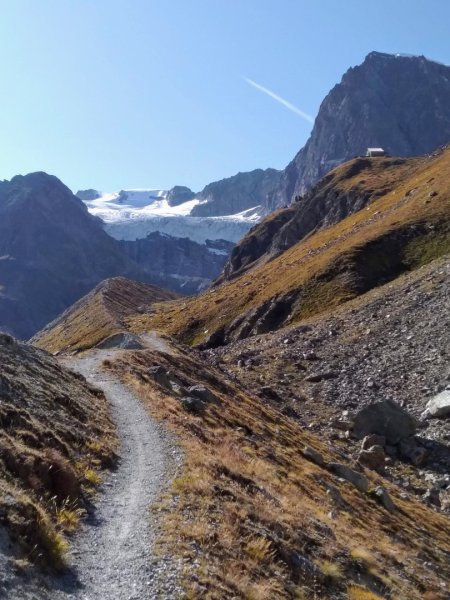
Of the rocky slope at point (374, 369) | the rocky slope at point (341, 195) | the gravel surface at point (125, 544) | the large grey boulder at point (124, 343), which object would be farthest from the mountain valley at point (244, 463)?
the rocky slope at point (341, 195)

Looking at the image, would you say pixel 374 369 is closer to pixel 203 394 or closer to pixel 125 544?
pixel 203 394

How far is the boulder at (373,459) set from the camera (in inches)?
1484

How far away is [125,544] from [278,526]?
5.54 metres

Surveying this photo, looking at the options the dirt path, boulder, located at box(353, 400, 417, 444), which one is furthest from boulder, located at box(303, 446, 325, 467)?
the dirt path

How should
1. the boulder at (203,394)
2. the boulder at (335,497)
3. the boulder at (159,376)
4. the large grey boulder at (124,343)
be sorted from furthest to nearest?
the large grey boulder at (124,343)
the boulder at (159,376)
the boulder at (203,394)
the boulder at (335,497)

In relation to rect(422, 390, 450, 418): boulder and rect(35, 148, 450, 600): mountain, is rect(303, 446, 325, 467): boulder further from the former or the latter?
rect(422, 390, 450, 418): boulder

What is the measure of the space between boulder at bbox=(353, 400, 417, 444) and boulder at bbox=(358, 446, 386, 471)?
97.9 inches

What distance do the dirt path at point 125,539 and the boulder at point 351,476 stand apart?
11149 mm

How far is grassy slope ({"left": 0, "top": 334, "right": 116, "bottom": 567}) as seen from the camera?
1286 cm

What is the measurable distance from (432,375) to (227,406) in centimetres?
1696

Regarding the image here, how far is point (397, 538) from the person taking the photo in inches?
1016

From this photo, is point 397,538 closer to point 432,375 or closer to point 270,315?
point 432,375

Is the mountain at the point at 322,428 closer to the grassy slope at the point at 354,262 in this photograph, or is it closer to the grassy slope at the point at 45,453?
the grassy slope at the point at 354,262

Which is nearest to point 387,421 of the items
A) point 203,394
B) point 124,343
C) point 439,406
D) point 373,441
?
point 373,441
